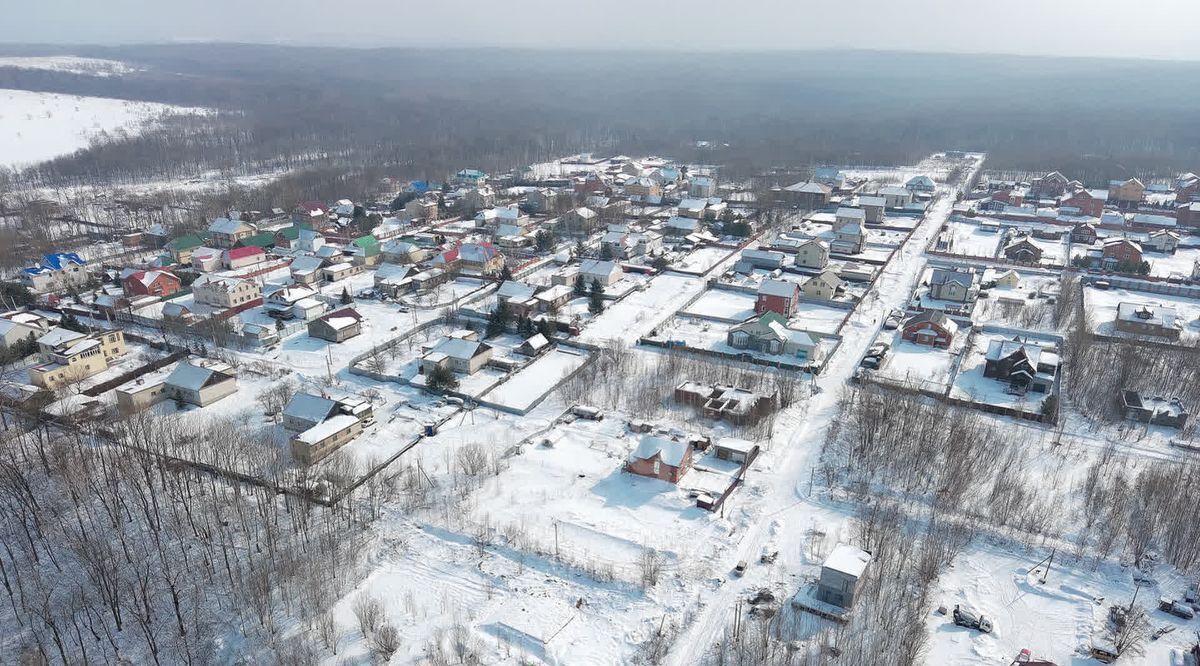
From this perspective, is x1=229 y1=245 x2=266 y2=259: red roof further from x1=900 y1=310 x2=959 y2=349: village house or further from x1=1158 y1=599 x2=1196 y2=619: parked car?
x1=1158 y1=599 x2=1196 y2=619: parked car

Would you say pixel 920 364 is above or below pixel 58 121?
below

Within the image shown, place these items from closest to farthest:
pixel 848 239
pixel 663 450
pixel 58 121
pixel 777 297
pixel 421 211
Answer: pixel 663 450
pixel 777 297
pixel 848 239
pixel 421 211
pixel 58 121

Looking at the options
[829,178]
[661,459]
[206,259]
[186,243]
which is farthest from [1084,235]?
[186,243]

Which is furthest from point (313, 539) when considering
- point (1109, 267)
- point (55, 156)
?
point (55, 156)

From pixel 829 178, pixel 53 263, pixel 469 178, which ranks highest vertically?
pixel 829 178

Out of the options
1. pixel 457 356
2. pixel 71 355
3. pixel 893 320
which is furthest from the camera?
pixel 893 320

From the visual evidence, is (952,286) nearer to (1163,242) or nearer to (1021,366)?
(1021,366)

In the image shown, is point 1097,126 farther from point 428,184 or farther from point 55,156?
point 55,156

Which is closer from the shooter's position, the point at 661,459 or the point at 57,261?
the point at 661,459
